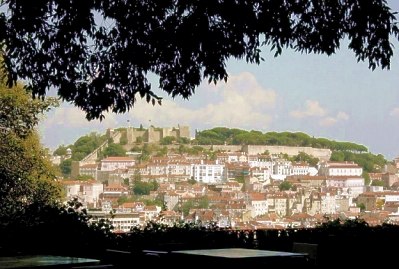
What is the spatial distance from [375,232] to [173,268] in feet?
14.8

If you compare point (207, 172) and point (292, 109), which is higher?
point (292, 109)

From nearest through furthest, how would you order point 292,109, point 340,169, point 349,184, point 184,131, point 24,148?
point 24,148
point 349,184
point 340,169
point 184,131
point 292,109

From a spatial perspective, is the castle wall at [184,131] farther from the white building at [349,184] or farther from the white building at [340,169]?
the white building at [349,184]

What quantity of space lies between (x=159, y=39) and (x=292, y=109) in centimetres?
2269

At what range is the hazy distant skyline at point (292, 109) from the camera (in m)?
17.9

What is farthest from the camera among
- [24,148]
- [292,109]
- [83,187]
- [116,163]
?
[292,109]

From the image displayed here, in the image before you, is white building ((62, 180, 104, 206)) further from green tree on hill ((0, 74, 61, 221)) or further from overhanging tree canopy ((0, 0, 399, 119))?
overhanging tree canopy ((0, 0, 399, 119))

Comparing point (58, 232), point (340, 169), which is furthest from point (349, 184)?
point (58, 232)

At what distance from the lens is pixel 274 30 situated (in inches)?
265

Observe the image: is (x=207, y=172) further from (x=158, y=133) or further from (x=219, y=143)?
(x=158, y=133)

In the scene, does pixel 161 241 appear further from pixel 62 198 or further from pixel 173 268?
pixel 62 198

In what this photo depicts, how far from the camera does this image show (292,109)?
95.2 ft

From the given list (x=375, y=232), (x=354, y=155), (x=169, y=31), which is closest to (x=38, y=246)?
(x=169, y=31)

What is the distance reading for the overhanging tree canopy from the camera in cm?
642
